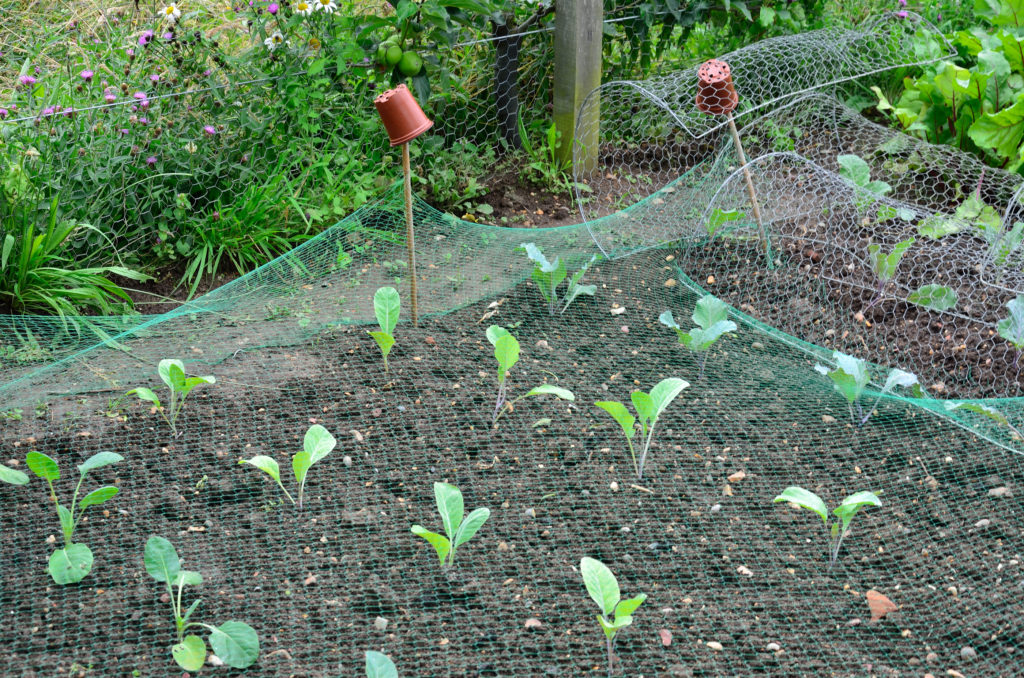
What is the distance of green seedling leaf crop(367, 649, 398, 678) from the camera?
1.74 meters

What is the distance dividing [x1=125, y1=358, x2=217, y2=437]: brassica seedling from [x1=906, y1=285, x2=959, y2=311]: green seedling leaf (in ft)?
7.11

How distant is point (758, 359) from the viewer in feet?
9.27

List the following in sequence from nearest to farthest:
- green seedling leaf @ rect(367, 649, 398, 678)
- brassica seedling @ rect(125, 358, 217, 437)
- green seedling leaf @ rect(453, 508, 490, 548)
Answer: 1. green seedling leaf @ rect(367, 649, 398, 678)
2. green seedling leaf @ rect(453, 508, 490, 548)
3. brassica seedling @ rect(125, 358, 217, 437)

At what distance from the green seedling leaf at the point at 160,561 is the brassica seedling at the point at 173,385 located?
58 centimetres

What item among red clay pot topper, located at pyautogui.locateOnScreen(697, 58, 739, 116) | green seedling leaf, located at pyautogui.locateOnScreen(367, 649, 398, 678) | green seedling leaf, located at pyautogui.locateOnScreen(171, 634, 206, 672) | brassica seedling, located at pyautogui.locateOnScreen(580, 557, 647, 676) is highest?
red clay pot topper, located at pyautogui.locateOnScreen(697, 58, 739, 116)

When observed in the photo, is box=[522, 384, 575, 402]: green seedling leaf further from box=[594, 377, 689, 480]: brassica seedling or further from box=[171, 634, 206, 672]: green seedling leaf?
box=[171, 634, 206, 672]: green seedling leaf

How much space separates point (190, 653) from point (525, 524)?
32.2 inches

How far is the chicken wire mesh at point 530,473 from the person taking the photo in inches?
77.0

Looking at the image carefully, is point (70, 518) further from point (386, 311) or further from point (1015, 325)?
point (1015, 325)

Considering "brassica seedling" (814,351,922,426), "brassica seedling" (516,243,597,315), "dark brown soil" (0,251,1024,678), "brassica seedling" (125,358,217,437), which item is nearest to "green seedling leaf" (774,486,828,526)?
"dark brown soil" (0,251,1024,678)

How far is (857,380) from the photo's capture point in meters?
2.52

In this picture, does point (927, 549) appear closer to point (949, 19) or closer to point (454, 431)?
point (454, 431)

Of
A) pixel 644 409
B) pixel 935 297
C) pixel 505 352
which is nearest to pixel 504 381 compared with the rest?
pixel 505 352

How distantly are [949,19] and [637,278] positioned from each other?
2780mm
